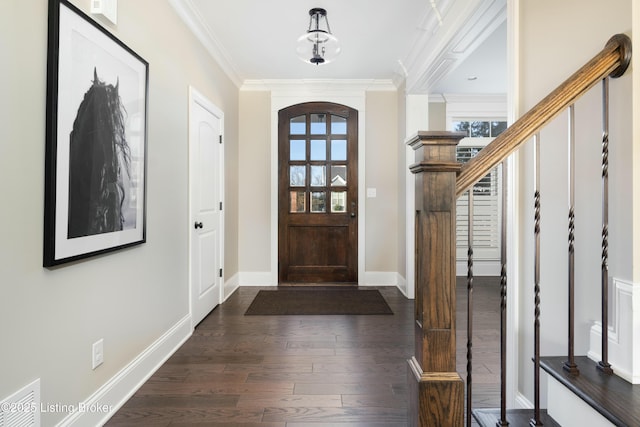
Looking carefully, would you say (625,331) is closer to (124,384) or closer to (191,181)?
(124,384)

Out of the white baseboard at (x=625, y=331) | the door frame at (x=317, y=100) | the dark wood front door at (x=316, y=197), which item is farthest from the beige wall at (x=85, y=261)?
the white baseboard at (x=625, y=331)

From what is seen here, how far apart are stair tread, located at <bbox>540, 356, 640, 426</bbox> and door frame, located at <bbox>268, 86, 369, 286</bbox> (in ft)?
11.2

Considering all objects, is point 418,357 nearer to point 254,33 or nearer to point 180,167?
point 180,167

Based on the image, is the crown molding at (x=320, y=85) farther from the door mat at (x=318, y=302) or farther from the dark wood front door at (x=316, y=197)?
the door mat at (x=318, y=302)

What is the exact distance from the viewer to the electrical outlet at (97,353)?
5.50 ft

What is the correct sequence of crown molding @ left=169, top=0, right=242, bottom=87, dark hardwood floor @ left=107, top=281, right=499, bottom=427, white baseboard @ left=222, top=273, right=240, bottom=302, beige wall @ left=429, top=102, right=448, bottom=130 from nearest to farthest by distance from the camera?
dark hardwood floor @ left=107, top=281, right=499, bottom=427, crown molding @ left=169, top=0, right=242, bottom=87, white baseboard @ left=222, top=273, right=240, bottom=302, beige wall @ left=429, top=102, right=448, bottom=130

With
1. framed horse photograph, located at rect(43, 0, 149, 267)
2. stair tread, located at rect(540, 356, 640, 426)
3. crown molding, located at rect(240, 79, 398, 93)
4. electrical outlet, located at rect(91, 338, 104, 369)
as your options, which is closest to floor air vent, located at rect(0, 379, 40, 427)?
electrical outlet, located at rect(91, 338, 104, 369)

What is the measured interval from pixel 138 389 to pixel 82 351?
568 millimetres

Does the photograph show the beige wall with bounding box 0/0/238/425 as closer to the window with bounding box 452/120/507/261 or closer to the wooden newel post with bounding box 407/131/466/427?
the wooden newel post with bounding box 407/131/466/427

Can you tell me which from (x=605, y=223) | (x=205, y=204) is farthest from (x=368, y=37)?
(x=605, y=223)

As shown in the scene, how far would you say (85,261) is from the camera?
5.37 feet

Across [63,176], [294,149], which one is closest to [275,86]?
[294,149]

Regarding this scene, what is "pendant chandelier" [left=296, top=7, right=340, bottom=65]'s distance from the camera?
273 cm

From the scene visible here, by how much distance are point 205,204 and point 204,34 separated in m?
1.49
